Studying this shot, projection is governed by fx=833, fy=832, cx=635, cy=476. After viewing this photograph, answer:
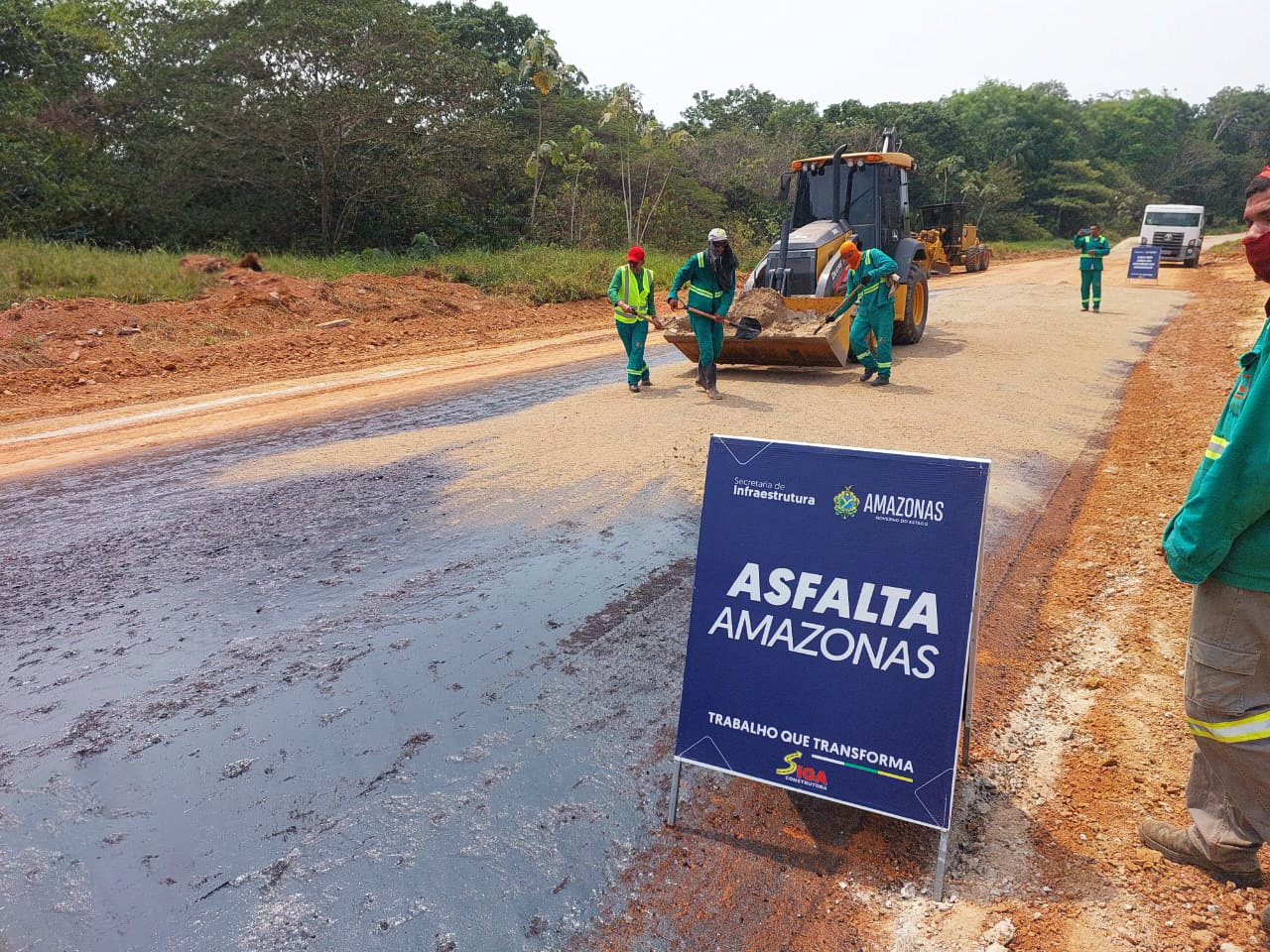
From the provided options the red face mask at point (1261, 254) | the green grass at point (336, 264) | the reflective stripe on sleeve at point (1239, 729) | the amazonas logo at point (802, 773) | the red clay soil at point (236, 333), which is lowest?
the amazonas logo at point (802, 773)

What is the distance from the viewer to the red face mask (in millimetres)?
2336

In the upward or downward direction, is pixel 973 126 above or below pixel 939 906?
above

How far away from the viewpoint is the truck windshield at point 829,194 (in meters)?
12.2

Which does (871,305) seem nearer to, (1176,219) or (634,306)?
(634,306)

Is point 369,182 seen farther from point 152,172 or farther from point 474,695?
point 474,695

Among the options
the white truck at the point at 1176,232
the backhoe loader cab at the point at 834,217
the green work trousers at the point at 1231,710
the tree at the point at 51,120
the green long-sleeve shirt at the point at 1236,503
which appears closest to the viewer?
the green long-sleeve shirt at the point at 1236,503

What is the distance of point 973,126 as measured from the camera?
62.3 m

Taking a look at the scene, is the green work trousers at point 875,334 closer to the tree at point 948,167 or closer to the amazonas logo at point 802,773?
the amazonas logo at point 802,773

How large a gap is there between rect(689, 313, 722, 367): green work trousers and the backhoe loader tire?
4363mm

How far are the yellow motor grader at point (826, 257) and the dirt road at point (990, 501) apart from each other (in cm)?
40

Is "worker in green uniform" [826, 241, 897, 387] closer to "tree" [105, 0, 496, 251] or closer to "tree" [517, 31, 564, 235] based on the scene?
"tree" [105, 0, 496, 251]

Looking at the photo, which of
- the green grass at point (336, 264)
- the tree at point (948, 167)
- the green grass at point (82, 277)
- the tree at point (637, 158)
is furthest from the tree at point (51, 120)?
the tree at point (948, 167)

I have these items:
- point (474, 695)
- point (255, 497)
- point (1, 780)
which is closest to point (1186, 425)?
point (474, 695)

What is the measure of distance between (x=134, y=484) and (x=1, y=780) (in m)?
4.10
